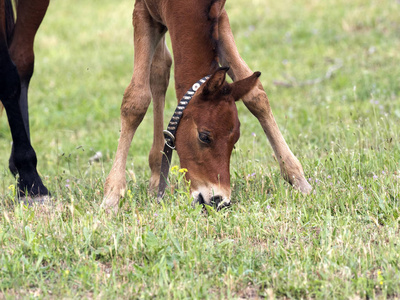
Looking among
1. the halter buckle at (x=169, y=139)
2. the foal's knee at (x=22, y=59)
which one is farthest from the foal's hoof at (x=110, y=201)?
the foal's knee at (x=22, y=59)

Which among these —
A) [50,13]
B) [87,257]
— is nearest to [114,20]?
[50,13]

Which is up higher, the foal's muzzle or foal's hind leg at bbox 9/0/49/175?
foal's hind leg at bbox 9/0/49/175

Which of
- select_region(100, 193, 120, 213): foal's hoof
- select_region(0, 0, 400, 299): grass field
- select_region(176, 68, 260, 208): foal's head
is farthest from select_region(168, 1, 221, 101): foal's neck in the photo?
select_region(100, 193, 120, 213): foal's hoof

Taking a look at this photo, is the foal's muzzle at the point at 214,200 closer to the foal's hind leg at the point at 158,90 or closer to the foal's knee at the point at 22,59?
the foal's hind leg at the point at 158,90

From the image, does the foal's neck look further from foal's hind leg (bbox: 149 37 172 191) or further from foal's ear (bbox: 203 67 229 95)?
foal's hind leg (bbox: 149 37 172 191)

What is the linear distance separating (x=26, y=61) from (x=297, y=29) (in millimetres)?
6766

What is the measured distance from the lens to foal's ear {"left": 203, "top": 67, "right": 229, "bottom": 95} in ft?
12.9

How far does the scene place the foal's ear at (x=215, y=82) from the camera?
12.9ft

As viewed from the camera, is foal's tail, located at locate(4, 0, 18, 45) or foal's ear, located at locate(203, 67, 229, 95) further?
foal's tail, located at locate(4, 0, 18, 45)

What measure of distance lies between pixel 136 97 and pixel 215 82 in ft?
3.03

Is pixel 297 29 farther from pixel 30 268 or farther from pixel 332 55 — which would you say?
pixel 30 268

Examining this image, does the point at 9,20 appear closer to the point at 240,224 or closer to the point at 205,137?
the point at 205,137

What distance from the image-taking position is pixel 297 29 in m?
11.2

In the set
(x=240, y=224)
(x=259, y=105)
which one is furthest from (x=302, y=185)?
(x=240, y=224)
